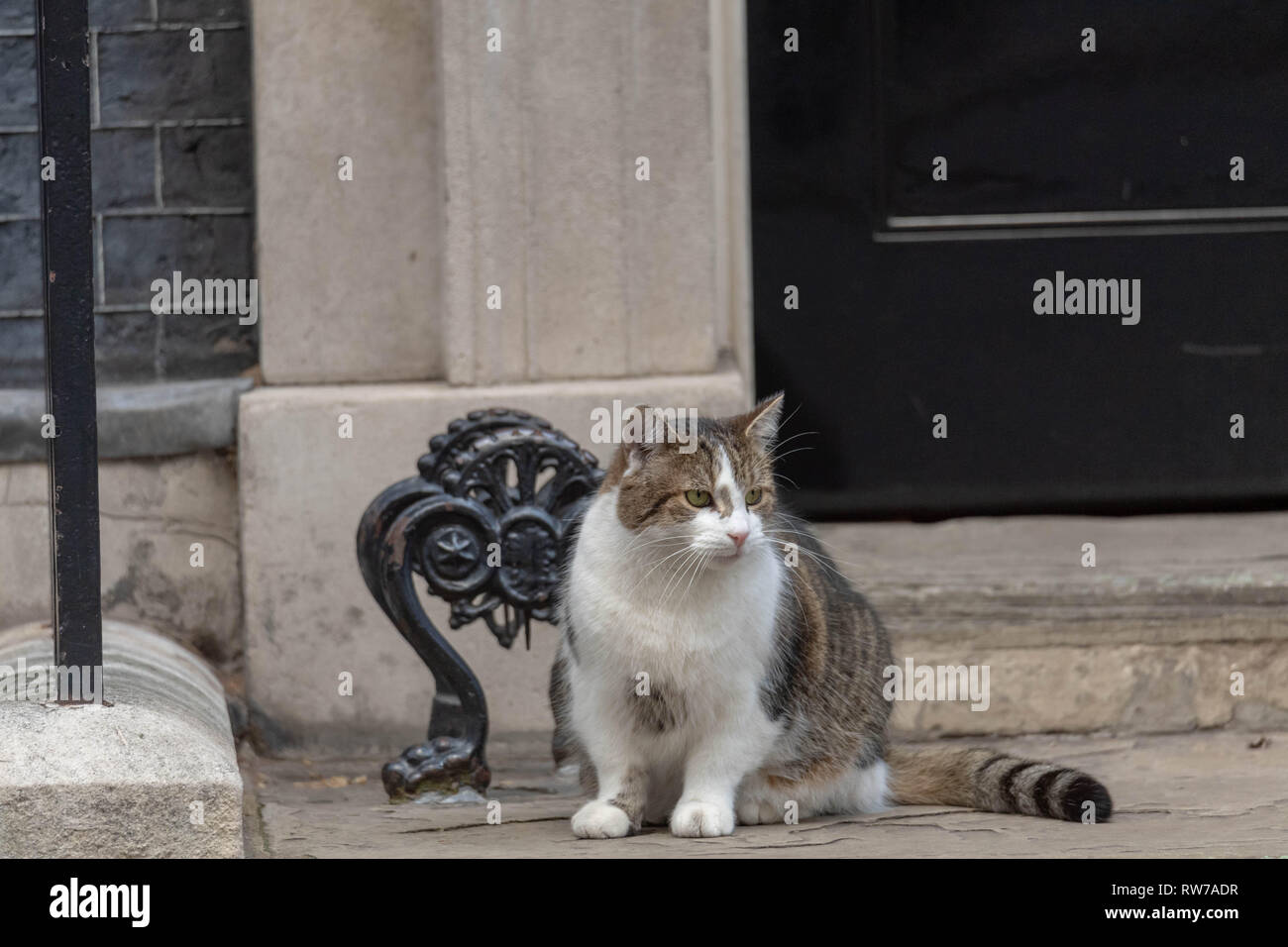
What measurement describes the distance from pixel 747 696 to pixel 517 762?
1340mm

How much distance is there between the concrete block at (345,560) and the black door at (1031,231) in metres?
0.64

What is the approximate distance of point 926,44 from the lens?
4602mm

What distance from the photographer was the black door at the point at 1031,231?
4621mm

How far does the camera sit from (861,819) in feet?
10.8

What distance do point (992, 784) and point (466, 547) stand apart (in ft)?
4.16

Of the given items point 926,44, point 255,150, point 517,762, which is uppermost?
point 926,44

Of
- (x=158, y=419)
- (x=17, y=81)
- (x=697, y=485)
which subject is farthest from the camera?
(x=17, y=81)

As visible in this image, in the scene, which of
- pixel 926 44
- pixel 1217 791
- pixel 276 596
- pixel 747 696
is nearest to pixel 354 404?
pixel 276 596

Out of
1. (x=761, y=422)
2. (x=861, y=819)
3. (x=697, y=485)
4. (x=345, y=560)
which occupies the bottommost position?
(x=861, y=819)

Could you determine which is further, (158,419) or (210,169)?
(210,169)

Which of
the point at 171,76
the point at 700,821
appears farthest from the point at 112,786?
the point at 171,76

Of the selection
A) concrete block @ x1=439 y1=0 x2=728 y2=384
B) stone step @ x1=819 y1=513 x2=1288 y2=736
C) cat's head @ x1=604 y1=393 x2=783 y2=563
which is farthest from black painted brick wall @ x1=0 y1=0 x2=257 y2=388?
stone step @ x1=819 y1=513 x2=1288 y2=736

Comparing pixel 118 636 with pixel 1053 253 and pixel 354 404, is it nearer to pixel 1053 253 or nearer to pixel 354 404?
pixel 354 404

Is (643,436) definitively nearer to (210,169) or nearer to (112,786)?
(112,786)
